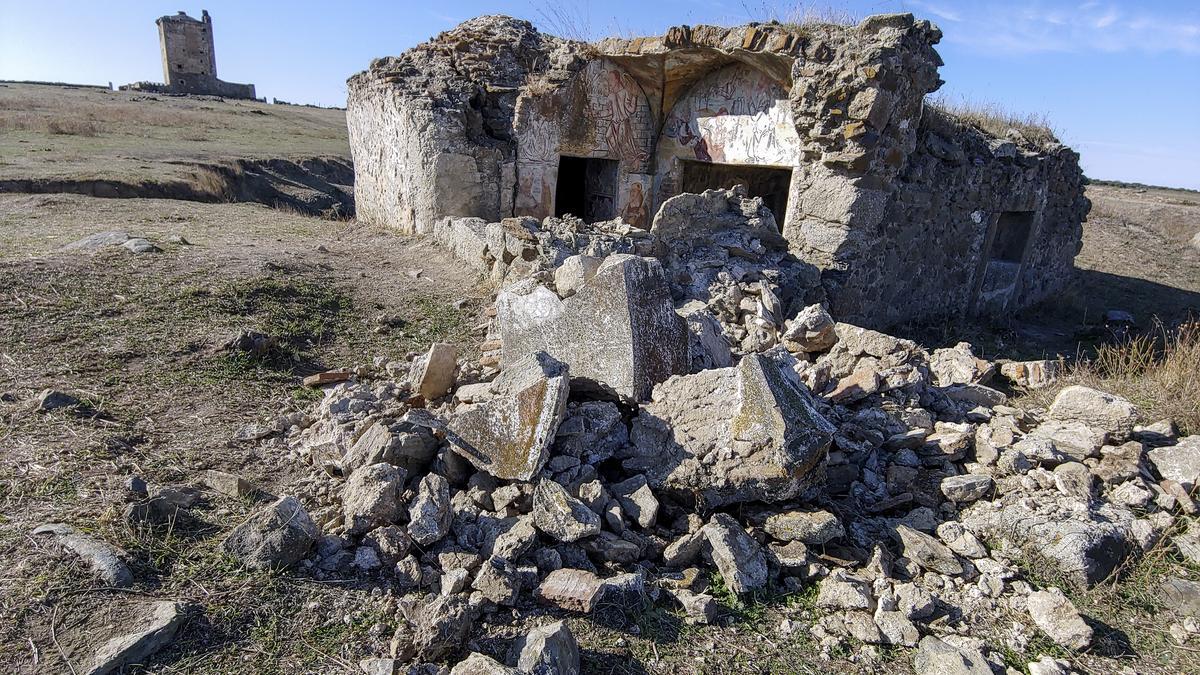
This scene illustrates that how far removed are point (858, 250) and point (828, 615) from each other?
4633 millimetres

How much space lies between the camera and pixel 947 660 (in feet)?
7.59

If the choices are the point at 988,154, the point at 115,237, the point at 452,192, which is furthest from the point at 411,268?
the point at 988,154

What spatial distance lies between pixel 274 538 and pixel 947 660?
2508 mm

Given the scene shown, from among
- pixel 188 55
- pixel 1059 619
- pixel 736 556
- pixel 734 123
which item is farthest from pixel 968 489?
pixel 188 55

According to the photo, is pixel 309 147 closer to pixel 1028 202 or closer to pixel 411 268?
pixel 411 268

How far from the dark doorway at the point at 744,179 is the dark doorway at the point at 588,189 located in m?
1.06

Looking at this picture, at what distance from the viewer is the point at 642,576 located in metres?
2.60

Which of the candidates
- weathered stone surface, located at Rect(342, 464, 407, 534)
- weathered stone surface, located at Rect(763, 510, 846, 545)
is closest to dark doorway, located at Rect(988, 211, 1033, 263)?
weathered stone surface, located at Rect(763, 510, 846, 545)

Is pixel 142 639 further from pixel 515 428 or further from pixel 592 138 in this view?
pixel 592 138

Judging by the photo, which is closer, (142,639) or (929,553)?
(142,639)

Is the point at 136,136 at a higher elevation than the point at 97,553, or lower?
higher

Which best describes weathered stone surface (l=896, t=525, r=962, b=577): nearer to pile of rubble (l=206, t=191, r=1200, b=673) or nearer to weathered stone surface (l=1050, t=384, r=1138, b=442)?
pile of rubble (l=206, t=191, r=1200, b=673)

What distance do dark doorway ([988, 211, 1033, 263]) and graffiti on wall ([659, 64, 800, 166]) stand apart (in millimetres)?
3870

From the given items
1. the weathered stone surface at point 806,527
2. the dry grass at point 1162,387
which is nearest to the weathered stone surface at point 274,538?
the weathered stone surface at point 806,527
